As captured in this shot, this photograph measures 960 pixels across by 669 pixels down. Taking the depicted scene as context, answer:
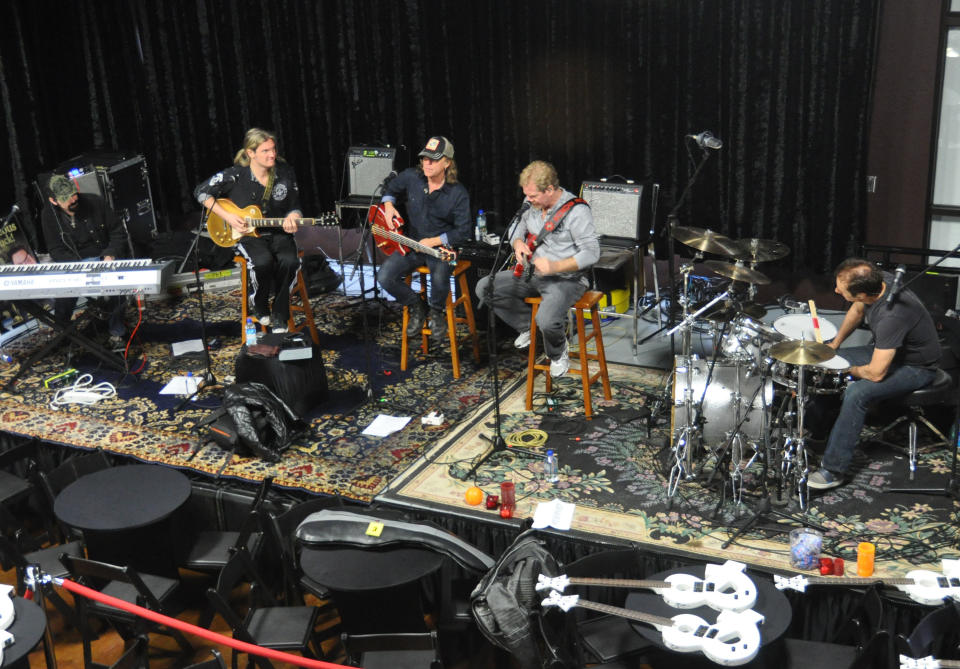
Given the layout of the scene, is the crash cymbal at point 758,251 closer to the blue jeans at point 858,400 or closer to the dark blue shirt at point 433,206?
the blue jeans at point 858,400

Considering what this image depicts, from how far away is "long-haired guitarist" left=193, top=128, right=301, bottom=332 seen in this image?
23.9 feet

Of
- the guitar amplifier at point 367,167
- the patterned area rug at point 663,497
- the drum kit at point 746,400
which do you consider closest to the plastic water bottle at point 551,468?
the patterned area rug at point 663,497

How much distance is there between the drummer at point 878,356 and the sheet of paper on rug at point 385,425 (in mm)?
2595

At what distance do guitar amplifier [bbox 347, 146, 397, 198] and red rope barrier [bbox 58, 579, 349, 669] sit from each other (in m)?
5.05

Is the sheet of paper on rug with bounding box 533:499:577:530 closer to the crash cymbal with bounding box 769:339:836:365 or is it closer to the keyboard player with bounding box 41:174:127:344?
the crash cymbal with bounding box 769:339:836:365

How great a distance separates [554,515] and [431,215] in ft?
9.20

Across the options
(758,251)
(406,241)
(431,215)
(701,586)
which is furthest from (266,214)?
(701,586)

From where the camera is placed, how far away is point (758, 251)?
6.10 m

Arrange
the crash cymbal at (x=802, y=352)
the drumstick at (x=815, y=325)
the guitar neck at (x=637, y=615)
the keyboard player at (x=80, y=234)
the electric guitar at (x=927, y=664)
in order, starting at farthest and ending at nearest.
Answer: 1. the keyboard player at (x=80, y=234)
2. the drumstick at (x=815, y=325)
3. the crash cymbal at (x=802, y=352)
4. the guitar neck at (x=637, y=615)
5. the electric guitar at (x=927, y=664)

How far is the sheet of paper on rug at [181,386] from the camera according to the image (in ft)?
23.6

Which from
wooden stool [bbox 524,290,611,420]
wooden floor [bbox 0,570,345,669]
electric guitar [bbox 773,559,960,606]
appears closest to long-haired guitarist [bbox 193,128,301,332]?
wooden stool [bbox 524,290,611,420]

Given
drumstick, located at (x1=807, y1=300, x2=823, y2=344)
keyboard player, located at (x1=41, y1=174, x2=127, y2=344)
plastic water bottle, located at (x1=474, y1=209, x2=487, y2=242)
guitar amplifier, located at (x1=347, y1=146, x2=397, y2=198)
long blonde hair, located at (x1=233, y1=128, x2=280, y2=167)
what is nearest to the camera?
drumstick, located at (x1=807, y1=300, x2=823, y2=344)

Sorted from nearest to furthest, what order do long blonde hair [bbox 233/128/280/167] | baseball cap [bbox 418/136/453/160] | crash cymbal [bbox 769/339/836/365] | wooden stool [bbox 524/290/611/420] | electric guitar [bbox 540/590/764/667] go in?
electric guitar [bbox 540/590/764/667] → crash cymbal [bbox 769/339/836/365] → wooden stool [bbox 524/290/611/420] → baseball cap [bbox 418/136/453/160] → long blonde hair [bbox 233/128/280/167]

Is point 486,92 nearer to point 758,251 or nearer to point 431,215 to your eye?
point 431,215
